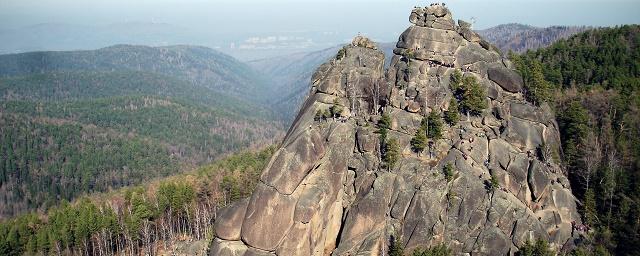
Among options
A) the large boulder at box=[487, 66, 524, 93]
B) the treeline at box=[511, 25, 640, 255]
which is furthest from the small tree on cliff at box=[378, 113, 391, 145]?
the treeline at box=[511, 25, 640, 255]

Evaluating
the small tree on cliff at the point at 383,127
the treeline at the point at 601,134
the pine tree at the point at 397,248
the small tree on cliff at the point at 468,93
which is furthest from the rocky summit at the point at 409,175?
the treeline at the point at 601,134

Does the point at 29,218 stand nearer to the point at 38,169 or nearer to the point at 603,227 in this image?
the point at 603,227

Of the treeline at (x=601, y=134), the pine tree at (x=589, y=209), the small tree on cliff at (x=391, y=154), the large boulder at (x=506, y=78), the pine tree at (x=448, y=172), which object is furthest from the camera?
the large boulder at (x=506, y=78)

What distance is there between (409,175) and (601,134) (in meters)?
32.5

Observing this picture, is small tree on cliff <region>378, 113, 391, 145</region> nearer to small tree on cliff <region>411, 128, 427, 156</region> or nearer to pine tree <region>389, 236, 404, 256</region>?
small tree on cliff <region>411, 128, 427, 156</region>

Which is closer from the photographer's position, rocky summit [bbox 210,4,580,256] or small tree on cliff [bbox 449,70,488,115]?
rocky summit [bbox 210,4,580,256]

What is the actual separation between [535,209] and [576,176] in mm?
12919

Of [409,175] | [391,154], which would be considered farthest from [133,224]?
[409,175]

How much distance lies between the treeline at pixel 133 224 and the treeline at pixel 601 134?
48367mm

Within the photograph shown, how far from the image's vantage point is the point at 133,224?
79875 millimetres

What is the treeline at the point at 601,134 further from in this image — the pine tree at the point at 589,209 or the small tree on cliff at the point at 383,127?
the small tree on cliff at the point at 383,127

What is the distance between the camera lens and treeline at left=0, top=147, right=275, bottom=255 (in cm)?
7956

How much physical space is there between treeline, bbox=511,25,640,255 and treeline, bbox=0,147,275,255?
48367 millimetres

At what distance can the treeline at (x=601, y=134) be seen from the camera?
57969 millimetres
